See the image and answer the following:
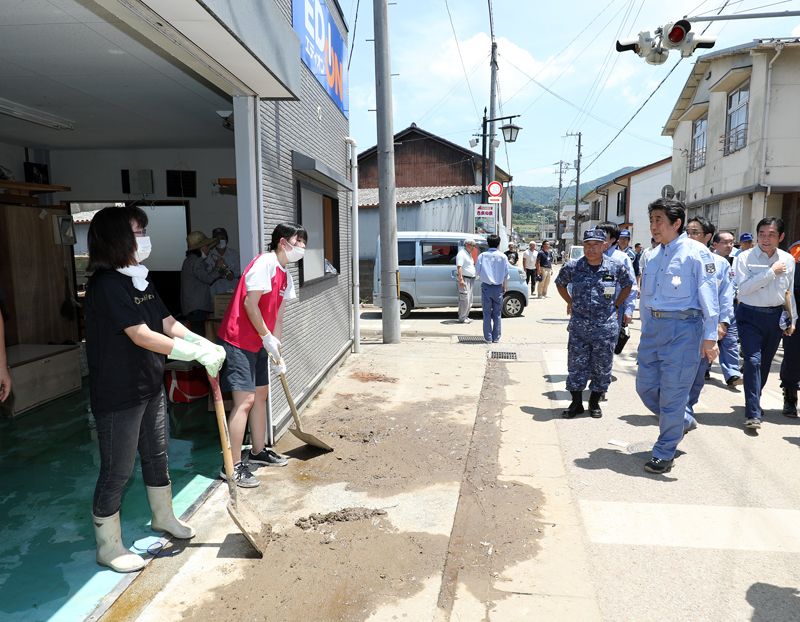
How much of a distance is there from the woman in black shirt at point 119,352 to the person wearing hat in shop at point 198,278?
3.70 m

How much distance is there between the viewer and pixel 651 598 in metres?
2.54

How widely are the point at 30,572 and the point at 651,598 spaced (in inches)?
125

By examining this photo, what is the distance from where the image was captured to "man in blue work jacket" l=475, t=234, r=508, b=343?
8.79 metres

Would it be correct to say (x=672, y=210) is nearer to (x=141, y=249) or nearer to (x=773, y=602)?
(x=773, y=602)

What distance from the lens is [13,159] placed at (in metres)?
7.65

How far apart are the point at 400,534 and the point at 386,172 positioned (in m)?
6.72

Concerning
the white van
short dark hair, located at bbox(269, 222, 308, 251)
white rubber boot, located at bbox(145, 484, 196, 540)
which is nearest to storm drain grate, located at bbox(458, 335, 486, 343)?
the white van

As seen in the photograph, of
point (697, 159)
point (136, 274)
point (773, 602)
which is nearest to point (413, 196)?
point (697, 159)

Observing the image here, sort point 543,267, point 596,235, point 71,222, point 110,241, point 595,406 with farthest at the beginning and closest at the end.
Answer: point 543,267 → point 71,222 → point 595,406 → point 596,235 → point 110,241

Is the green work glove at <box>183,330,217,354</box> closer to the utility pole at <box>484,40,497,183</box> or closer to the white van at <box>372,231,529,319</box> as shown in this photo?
the white van at <box>372,231,529,319</box>

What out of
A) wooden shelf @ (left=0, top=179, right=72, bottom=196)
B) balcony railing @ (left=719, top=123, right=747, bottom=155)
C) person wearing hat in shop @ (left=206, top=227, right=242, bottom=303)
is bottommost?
person wearing hat in shop @ (left=206, top=227, right=242, bottom=303)

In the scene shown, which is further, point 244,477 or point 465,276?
point 465,276

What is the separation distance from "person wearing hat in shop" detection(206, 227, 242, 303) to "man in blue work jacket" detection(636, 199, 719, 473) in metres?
4.78

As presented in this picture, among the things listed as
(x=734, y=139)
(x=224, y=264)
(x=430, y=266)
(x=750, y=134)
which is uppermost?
(x=734, y=139)
